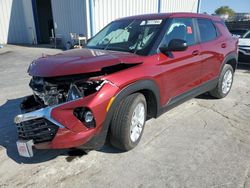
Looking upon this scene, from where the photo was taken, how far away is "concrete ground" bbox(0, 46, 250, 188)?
2.89m

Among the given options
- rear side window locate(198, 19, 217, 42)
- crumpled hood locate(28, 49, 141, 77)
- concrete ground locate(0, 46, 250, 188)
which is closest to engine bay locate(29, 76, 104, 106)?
crumpled hood locate(28, 49, 141, 77)

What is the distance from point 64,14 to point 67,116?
47.1ft

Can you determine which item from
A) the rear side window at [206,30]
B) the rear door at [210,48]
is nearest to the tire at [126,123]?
the rear door at [210,48]

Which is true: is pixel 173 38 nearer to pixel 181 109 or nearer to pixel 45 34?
pixel 181 109

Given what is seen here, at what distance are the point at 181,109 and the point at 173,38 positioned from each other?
1641 millimetres

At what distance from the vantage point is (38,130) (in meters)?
2.88

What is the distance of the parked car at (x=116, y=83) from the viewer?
283 centimetres

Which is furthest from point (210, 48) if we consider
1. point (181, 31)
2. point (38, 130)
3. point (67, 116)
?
point (38, 130)

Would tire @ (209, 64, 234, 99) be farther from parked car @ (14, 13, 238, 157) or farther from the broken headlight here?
the broken headlight

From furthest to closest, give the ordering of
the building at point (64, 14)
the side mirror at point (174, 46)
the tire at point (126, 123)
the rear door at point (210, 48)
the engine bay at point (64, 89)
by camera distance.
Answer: the building at point (64, 14) < the rear door at point (210, 48) < the side mirror at point (174, 46) < the tire at point (126, 123) < the engine bay at point (64, 89)

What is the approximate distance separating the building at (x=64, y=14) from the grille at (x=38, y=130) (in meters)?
11.6

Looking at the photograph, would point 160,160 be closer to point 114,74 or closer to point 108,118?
point 108,118

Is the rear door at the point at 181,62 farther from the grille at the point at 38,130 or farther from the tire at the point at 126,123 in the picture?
the grille at the point at 38,130

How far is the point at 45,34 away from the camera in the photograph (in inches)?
819
